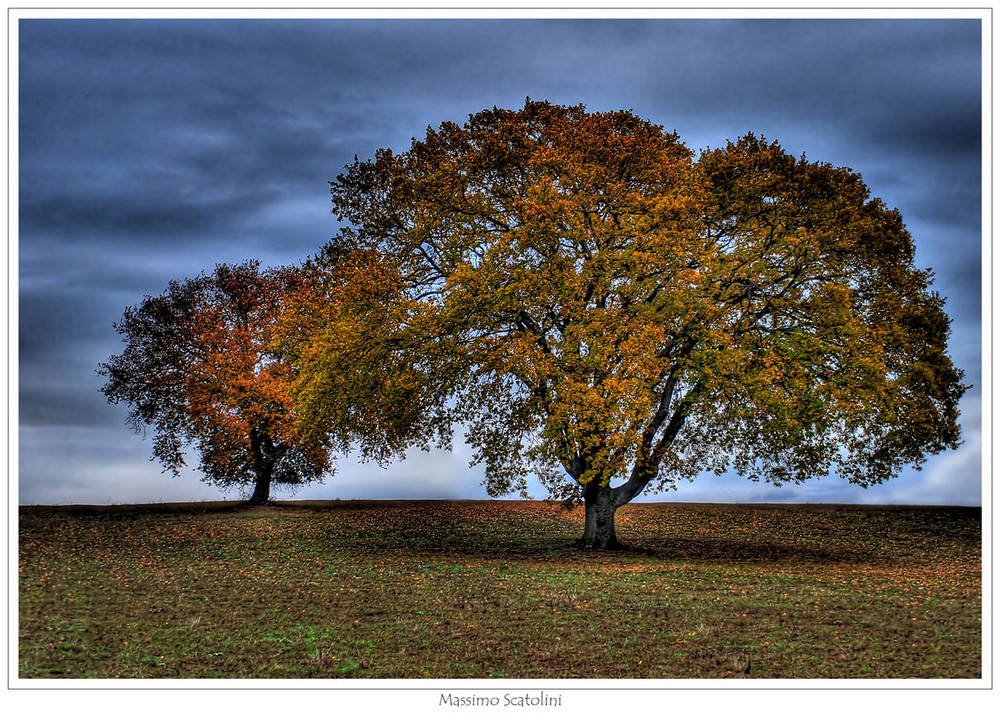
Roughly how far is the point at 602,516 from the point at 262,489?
59.5 feet

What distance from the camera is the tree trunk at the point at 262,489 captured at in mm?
34528

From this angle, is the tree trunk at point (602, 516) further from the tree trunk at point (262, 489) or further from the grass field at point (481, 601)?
the tree trunk at point (262, 489)

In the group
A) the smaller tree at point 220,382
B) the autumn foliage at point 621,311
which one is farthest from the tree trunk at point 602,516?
the smaller tree at point 220,382

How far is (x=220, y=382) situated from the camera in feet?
104

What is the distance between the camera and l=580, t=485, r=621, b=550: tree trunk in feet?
73.9

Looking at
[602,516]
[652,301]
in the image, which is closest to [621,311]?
[652,301]

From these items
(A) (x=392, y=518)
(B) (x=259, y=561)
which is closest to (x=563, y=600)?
(B) (x=259, y=561)

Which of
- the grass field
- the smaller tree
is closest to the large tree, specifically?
the grass field

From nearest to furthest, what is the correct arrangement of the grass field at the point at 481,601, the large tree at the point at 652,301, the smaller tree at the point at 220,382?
the grass field at the point at 481,601 < the large tree at the point at 652,301 < the smaller tree at the point at 220,382

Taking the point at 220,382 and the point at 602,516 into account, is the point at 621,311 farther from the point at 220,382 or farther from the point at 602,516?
the point at 220,382

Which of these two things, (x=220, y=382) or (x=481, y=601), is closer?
(x=481, y=601)

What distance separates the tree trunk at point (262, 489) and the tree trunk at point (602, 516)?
56.5 feet

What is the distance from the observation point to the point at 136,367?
33250 mm

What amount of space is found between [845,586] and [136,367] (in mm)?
28490
